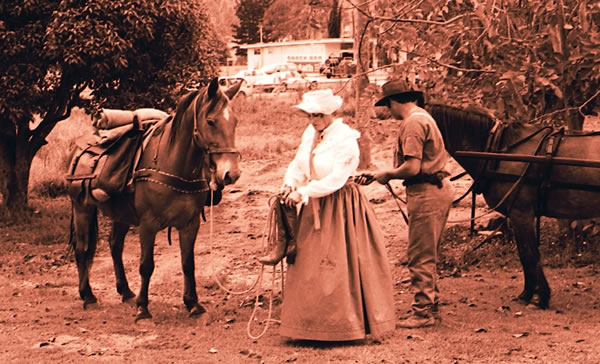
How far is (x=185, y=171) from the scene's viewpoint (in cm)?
813

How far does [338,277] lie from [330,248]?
232 millimetres

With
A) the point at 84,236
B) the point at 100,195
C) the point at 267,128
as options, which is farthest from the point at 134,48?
the point at 267,128

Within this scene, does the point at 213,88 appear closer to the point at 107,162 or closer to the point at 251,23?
the point at 107,162

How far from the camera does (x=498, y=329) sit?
775cm

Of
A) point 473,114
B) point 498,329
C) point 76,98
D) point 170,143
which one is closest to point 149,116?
point 170,143

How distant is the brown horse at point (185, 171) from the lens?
765 cm

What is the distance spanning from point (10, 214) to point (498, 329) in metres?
9.04

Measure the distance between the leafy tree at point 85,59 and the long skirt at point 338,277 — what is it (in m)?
6.50

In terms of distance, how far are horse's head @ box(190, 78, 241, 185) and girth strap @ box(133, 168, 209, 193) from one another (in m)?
0.48

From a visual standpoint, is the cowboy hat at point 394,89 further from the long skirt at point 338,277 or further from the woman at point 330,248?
the long skirt at point 338,277

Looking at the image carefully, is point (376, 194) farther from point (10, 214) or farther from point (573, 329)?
point (573, 329)

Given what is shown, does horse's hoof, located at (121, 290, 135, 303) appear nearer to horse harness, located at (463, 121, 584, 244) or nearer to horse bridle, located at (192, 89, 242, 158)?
horse bridle, located at (192, 89, 242, 158)

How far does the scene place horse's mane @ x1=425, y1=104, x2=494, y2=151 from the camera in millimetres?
8570

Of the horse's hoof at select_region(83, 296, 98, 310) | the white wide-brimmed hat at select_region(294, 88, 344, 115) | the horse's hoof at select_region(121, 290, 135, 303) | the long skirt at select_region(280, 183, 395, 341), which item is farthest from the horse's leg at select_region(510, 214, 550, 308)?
the horse's hoof at select_region(83, 296, 98, 310)
